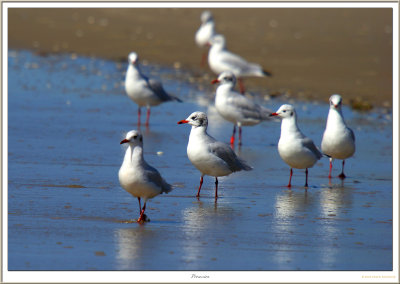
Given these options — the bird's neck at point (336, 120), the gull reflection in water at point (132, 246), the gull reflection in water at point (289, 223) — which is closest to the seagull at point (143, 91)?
the bird's neck at point (336, 120)

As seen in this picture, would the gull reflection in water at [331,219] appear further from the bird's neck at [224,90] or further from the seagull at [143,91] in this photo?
the seagull at [143,91]

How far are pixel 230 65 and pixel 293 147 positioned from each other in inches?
312

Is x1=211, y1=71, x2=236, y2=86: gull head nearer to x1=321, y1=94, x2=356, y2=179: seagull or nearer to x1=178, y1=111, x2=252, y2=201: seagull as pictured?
x1=321, y1=94, x2=356, y2=179: seagull

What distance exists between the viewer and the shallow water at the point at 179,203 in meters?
5.64

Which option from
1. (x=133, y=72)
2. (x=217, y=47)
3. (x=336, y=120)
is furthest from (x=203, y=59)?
(x=336, y=120)

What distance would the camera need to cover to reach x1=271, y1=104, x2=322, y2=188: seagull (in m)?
8.42

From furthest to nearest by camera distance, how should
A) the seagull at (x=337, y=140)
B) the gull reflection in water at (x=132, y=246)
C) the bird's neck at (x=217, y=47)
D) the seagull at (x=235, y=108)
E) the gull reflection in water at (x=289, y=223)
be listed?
1. the bird's neck at (x=217, y=47)
2. the seagull at (x=235, y=108)
3. the seagull at (x=337, y=140)
4. the gull reflection in water at (x=289, y=223)
5. the gull reflection in water at (x=132, y=246)

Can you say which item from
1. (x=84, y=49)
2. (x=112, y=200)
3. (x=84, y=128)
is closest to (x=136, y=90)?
(x=84, y=128)

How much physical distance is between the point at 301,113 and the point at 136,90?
273 centimetres

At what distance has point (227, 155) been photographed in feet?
25.8

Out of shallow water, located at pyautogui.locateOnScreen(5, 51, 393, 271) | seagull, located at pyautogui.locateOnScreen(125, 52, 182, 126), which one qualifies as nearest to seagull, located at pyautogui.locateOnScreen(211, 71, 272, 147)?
shallow water, located at pyautogui.locateOnScreen(5, 51, 393, 271)

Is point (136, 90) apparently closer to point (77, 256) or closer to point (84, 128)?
point (84, 128)

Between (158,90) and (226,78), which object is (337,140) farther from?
(158,90)

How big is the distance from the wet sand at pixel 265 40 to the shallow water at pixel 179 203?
2621 millimetres
